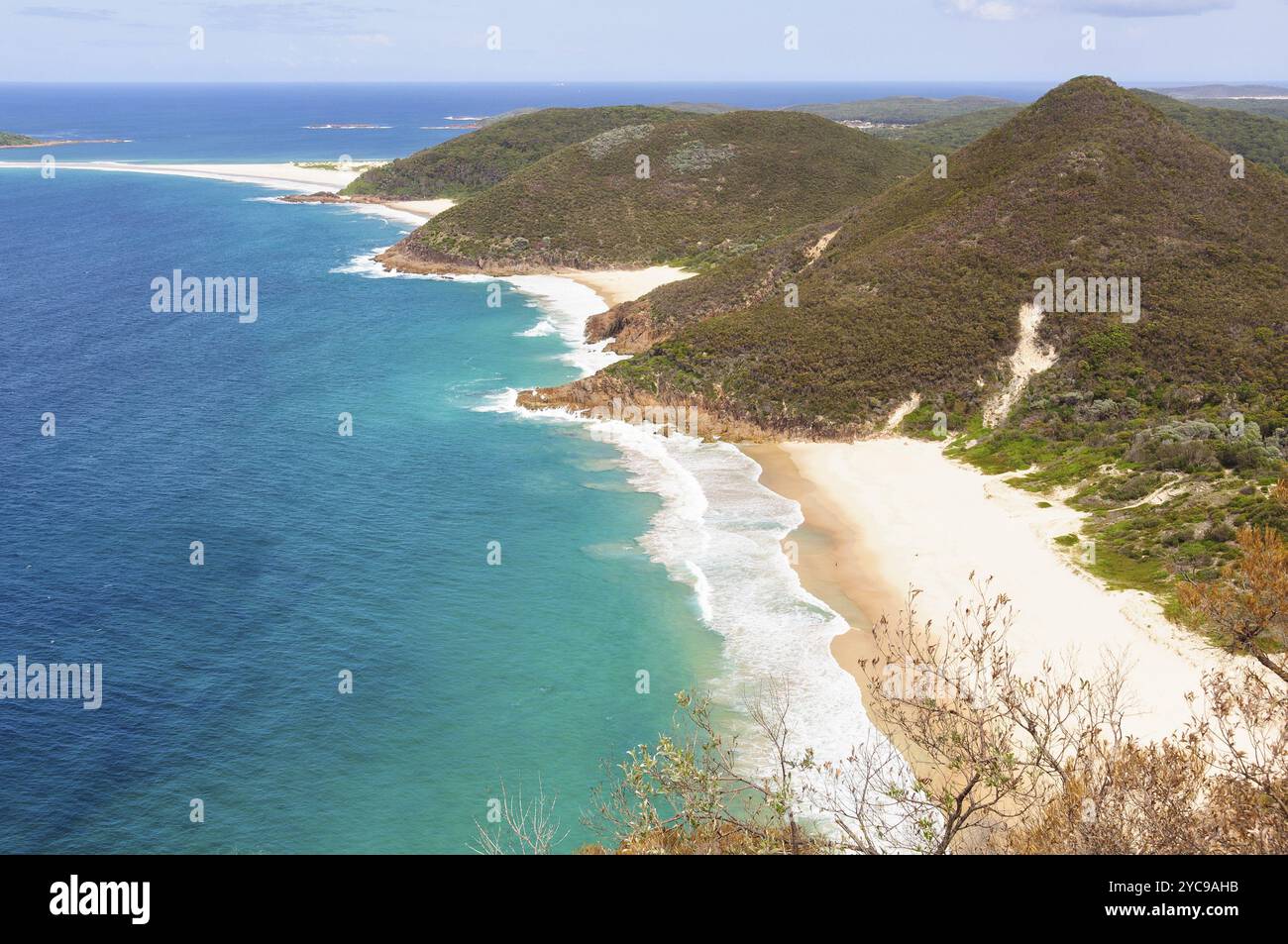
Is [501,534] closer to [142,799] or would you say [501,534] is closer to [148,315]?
[142,799]

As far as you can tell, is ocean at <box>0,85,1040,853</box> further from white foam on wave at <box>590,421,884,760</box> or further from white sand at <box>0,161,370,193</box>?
white sand at <box>0,161,370,193</box>

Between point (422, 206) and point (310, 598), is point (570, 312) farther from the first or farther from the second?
point (422, 206)

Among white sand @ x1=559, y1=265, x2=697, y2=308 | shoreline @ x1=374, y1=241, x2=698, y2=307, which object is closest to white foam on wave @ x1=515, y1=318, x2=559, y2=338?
white sand @ x1=559, y1=265, x2=697, y2=308

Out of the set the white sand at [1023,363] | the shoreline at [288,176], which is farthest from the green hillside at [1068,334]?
the shoreline at [288,176]

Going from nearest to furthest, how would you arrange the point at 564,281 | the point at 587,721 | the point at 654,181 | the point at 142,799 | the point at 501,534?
the point at 142,799
the point at 587,721
the point at 501,534
the point at 564,281
the point at 654,181
